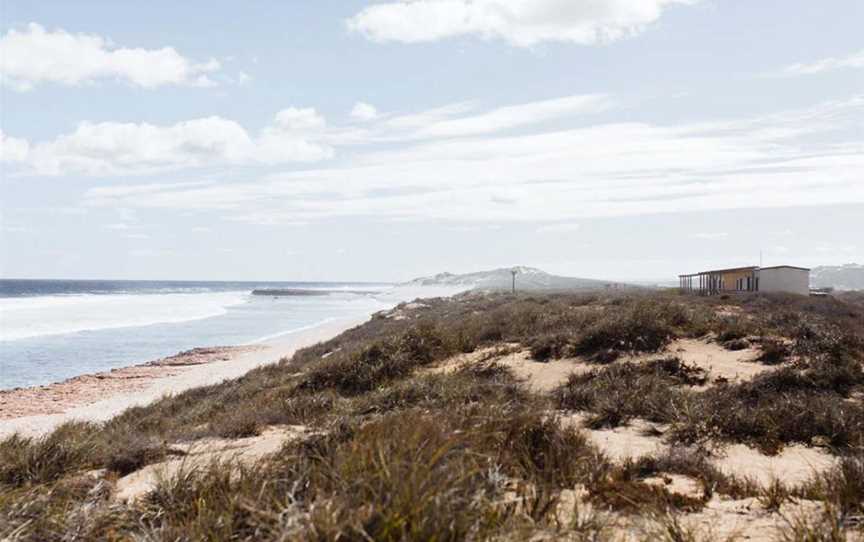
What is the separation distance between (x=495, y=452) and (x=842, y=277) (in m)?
143

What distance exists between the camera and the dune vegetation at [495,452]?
3.99 meters

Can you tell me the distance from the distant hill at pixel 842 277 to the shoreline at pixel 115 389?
115658mm

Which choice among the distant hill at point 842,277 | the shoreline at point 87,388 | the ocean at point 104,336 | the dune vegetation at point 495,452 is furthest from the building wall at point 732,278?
the distant hill at point 842,277

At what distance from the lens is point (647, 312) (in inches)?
579

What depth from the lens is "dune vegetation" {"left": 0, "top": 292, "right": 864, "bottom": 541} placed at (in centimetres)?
399

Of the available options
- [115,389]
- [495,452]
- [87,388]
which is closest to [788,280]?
[115,389]

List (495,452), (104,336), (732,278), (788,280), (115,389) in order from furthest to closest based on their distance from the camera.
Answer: (732,278)
(104,336)
(788,280)
(115,389)
(495,452)

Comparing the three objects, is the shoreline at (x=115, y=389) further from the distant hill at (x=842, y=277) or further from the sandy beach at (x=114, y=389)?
the distant hill at (x=842, y=277)

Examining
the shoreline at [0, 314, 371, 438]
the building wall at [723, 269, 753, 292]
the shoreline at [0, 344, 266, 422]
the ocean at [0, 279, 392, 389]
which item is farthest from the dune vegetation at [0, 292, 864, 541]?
the building wall at [723, 269, 753, 292]

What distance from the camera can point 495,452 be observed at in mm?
5484

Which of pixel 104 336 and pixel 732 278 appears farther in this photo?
pixel 732 278

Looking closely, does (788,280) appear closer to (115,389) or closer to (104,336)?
(115,389)

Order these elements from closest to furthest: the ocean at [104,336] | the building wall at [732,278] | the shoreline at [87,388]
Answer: the shoreline at [87,388]
the ocean at [104,336]
the building wall at [732,278]

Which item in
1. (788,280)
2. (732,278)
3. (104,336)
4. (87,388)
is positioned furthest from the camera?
(732,278)
